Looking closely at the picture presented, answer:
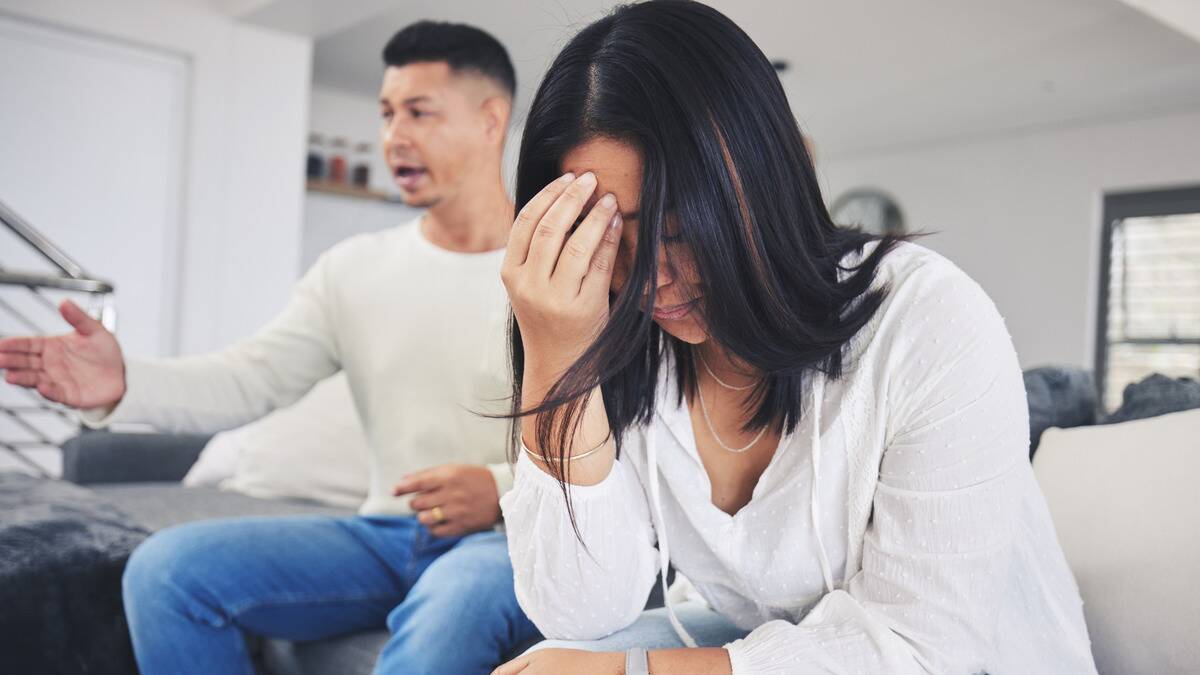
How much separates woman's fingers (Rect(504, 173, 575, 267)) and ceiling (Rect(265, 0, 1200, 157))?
2.98 meters

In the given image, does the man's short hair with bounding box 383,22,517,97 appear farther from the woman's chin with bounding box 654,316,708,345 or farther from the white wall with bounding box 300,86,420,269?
the white wall with bounding box 300,86,420,269

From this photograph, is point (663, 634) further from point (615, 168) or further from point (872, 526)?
point (615, 168)

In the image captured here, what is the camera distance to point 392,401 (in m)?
1.76

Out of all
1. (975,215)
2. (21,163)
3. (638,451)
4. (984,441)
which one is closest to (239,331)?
(21,163)

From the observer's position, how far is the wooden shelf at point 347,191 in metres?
6.59

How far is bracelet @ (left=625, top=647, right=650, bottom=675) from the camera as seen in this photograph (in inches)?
37.3

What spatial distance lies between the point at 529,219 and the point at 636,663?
0.44m

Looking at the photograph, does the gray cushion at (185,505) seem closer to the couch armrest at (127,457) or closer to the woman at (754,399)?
the couch armrest at (127,457)

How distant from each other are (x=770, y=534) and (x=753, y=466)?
0.32 feet

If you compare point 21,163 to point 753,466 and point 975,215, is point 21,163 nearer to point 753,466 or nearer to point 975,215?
point 753,466

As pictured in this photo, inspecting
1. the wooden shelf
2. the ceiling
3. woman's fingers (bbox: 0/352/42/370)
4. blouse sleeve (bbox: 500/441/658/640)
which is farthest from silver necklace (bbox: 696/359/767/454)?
the wooden shelf

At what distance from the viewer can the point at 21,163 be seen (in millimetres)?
4977

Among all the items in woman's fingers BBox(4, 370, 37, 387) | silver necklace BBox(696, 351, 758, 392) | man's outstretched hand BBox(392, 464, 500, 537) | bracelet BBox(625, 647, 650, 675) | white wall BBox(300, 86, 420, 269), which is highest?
white wall BBox(300, 86, 420, 269)

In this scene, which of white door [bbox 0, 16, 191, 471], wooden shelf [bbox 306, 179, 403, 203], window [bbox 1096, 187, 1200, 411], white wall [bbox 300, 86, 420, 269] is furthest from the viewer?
window [bbox 1096, 187, 1200, 411]
